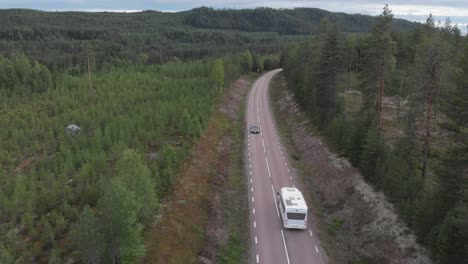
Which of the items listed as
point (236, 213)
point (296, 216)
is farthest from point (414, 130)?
point (236, 213)

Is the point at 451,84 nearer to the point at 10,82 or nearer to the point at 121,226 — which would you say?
the point at 121,226

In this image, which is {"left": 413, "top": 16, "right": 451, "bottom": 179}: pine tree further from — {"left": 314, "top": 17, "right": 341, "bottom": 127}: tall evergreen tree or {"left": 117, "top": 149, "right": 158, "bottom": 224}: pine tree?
{"left": 117, "top": 149, "right": 158, "bottom": 224}: pine tree

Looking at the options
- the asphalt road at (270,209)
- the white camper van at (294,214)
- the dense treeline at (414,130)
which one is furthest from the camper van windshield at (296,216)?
the dense treeline at (414,130)

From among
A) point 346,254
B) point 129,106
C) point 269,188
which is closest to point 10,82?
point 129,106

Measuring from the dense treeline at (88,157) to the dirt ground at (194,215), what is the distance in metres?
1.34

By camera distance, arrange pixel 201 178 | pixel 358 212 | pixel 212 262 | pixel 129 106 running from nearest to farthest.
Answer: pixel 212 262 → pixel 358 212 → pixel 201 178 → pixel 129 106

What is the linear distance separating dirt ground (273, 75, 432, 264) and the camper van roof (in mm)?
3243

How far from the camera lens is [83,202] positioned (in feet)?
101

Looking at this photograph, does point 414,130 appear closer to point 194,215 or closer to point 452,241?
point 452,241

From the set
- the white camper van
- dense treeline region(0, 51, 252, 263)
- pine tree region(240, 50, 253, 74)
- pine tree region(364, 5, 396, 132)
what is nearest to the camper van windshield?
the white camper van

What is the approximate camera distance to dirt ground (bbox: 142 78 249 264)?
2630 centimetres

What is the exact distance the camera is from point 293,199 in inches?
1246

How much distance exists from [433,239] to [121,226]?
65.3ft

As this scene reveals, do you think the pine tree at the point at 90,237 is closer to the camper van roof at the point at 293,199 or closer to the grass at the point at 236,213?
the grass at the point at 236,213
